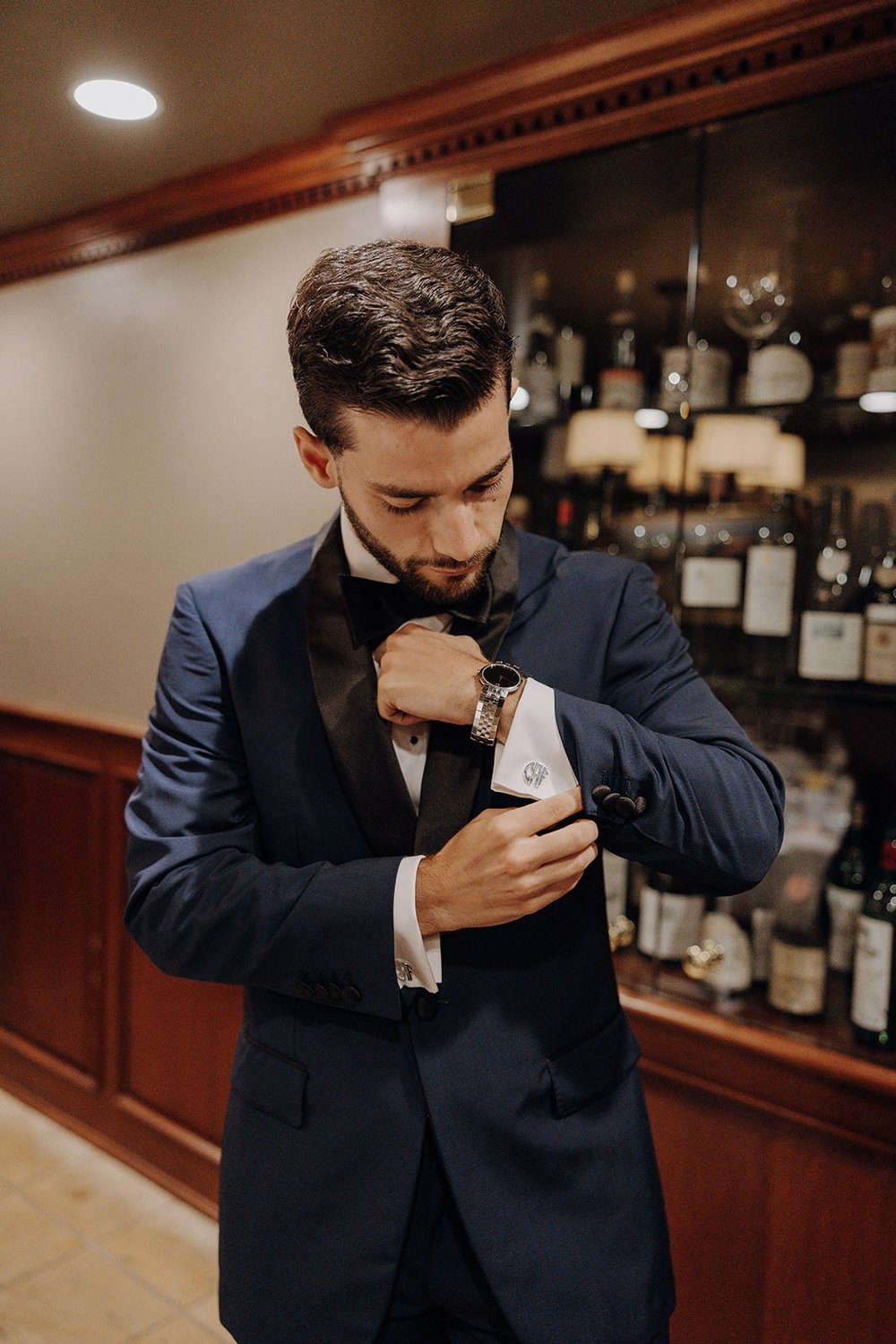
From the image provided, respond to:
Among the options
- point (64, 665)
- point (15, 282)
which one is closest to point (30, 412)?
point (15, 282)

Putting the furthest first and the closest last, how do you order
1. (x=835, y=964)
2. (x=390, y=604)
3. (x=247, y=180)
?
(x=247, y=180) → (x=835, y=964) → (x=390, y=604)

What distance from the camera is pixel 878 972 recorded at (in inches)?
68.4

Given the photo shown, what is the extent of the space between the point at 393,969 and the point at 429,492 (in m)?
0.51

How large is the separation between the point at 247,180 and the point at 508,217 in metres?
0.75

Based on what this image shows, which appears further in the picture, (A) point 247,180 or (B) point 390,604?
(A) point 247,180

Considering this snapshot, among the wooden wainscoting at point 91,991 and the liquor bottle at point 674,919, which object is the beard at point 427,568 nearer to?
the liquor bottle at point 674,919

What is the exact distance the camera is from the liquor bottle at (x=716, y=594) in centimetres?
198

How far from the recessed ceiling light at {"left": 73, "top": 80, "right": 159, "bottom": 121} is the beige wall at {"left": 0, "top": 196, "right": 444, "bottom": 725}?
1.30ft

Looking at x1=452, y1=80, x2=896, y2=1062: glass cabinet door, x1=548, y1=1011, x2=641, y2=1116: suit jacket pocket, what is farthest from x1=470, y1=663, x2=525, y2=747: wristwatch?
x1=452, y1=80, x2=896, y2=1062: glass cabinet door

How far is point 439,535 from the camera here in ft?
3.44

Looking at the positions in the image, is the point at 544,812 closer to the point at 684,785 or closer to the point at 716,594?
the point at 684,785

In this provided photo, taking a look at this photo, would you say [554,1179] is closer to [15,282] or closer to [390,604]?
[390,604]

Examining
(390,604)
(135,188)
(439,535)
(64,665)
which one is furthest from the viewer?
(64,665)

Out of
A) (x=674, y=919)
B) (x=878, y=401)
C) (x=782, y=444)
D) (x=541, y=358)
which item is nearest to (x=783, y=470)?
(x=782, y=444)
